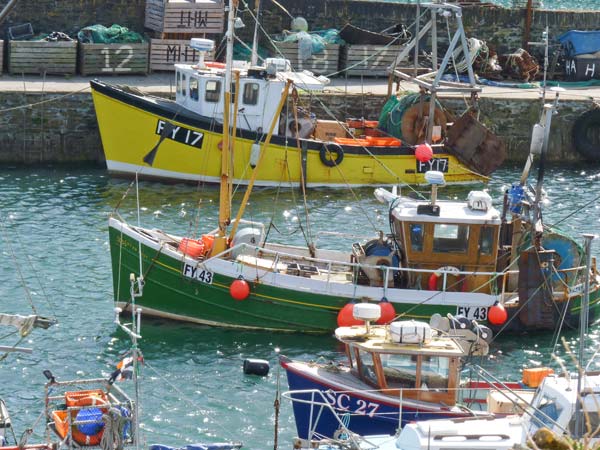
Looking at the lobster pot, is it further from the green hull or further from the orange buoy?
the orange buoy

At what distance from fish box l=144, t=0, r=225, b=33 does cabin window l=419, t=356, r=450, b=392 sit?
21.4 m

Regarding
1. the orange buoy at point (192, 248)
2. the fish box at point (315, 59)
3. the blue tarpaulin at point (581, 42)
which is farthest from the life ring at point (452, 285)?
the blue tarpaulin at point (581, 42)

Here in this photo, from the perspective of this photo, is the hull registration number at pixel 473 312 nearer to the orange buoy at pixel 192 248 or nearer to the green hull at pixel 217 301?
the green hull at pixel 217 301

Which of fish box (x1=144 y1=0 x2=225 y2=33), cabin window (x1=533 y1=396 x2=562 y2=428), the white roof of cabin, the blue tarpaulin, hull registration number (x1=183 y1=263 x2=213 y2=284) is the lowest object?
hull registration number (x1=183 y1=263 x2=213 y2=284)

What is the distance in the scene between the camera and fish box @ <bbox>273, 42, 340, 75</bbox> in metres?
38.6

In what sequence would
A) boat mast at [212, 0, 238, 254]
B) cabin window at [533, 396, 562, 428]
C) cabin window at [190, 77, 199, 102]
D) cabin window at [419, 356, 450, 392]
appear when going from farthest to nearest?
cabin window at [190, 77, 199, 102] → boat mast at [212, 0, 238, 254] → cabin window at [419, 356, 450, 392] → cabin window at [533, 396, 562, 428]

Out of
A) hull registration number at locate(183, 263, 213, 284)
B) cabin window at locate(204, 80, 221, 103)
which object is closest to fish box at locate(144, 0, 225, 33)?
cabin window at locate(204, 80, 221, 103)

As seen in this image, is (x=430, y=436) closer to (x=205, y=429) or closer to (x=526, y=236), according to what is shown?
(x=205, y=429)

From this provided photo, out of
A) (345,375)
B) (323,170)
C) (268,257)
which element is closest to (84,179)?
(323,170)

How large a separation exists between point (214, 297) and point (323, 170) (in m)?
10.6

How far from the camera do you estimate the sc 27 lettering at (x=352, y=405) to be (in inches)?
712

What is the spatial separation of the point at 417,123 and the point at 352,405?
1654 centimetres

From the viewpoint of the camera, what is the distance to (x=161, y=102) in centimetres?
3322

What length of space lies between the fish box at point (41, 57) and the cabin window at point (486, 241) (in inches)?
679
